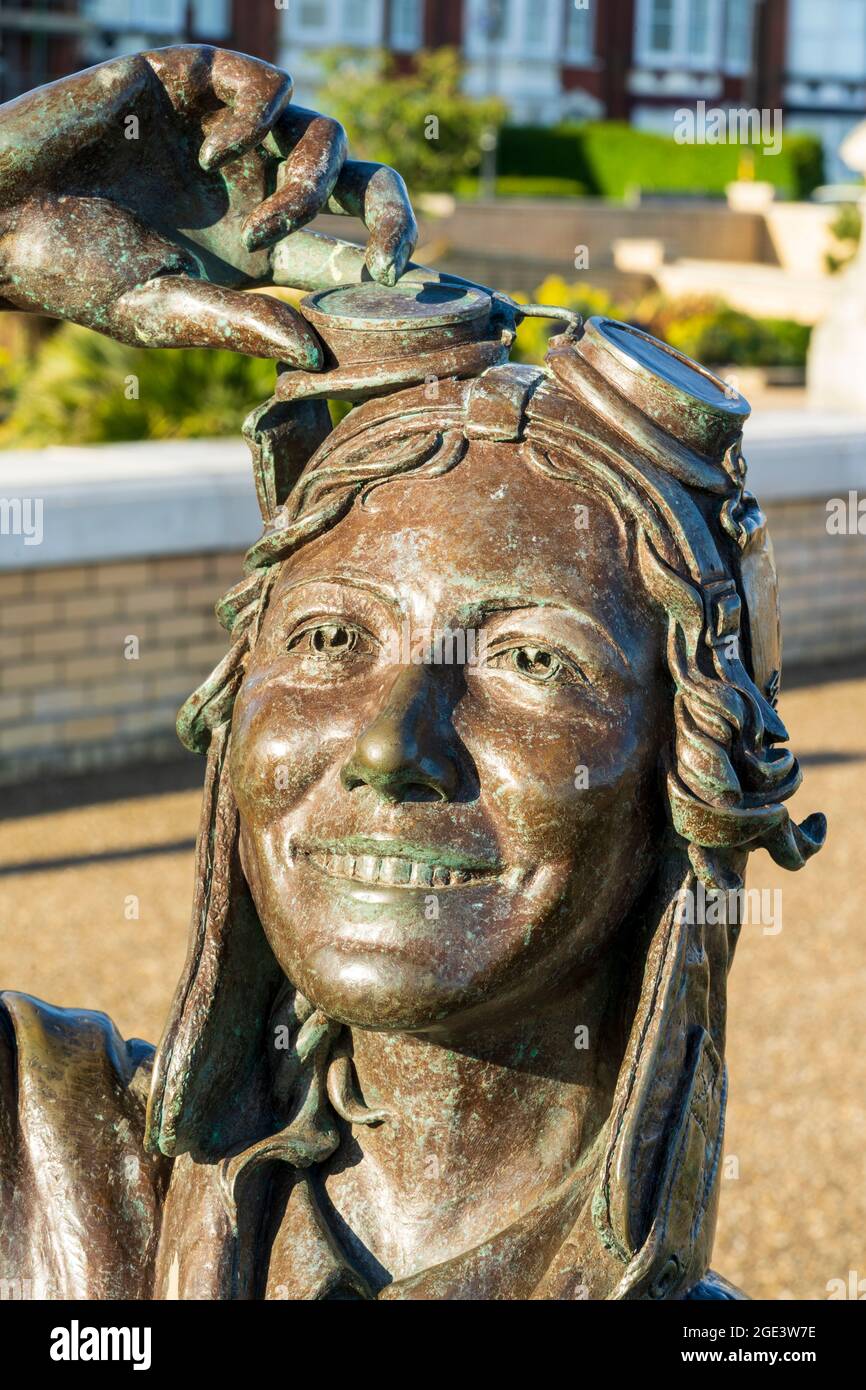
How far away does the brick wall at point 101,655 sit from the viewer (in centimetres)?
778

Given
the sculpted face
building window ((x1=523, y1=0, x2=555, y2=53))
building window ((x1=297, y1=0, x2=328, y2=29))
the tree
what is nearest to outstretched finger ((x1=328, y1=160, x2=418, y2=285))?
the sculpted face

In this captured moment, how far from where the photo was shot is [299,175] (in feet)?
6.88

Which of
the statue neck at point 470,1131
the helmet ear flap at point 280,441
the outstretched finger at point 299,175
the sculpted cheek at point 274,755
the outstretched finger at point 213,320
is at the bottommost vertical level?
the statue neck at point 470,1131

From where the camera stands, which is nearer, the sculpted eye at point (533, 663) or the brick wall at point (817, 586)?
the sculpted eye at point (533, 663)

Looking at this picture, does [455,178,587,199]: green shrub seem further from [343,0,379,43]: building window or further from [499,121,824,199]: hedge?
[343,0,379,43]: building window

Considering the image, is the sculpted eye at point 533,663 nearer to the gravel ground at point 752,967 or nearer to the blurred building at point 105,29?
the gravel ground at point 752,967

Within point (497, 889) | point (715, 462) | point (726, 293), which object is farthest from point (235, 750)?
point (726, 293)

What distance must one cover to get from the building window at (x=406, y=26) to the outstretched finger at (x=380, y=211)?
4008 cm

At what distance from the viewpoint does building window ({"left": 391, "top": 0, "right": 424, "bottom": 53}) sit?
3991 centimetres

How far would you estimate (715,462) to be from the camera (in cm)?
212

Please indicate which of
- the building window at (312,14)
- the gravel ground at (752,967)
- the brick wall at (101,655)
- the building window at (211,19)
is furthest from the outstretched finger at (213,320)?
the building window at (312,14)

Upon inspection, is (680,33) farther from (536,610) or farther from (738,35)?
(536,610)

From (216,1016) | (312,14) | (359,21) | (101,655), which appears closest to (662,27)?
(359,21)

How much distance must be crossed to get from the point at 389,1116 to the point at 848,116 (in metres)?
48.1
